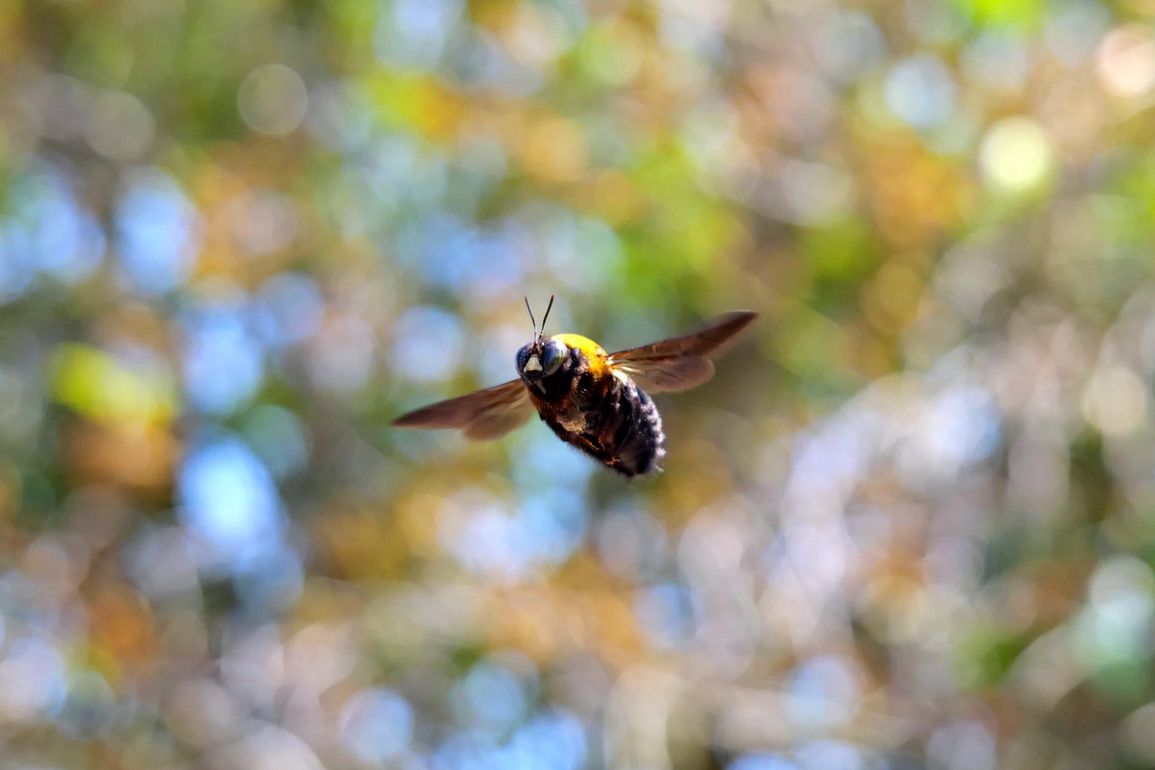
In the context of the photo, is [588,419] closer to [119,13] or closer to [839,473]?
[839,473]

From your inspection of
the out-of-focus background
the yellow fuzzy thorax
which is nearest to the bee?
the yellow fuzzy thorax

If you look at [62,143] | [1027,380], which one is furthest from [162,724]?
[1027,380]

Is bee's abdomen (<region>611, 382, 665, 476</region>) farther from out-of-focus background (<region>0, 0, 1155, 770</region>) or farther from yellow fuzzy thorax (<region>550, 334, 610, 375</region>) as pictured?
out-of-focus background (<region>0, 0, 1155, 770</region>)

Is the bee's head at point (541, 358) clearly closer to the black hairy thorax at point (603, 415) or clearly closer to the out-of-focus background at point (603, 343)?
the black hairy thorax at point (603, 415)

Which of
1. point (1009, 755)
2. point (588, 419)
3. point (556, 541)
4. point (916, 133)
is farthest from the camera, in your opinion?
point (556, 541)

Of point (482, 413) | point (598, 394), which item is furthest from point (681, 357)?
point (482, 413)

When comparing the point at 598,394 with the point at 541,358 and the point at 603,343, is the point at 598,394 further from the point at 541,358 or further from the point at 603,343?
the point at 603,343
